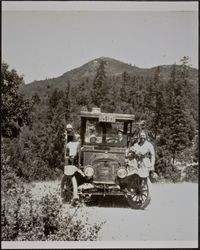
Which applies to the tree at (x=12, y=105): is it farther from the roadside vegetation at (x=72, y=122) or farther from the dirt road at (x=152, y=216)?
the dirt road at (x=152, y=216)

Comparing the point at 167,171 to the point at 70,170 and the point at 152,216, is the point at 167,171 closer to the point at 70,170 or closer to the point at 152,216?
the point at 152,216

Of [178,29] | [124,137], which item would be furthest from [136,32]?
[124,137]

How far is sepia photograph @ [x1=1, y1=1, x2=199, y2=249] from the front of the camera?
573cm

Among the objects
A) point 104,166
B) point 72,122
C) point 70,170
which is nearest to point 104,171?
point 104,166

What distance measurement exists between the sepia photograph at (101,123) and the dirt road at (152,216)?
0.04 feet

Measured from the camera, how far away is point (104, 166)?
5.84 metres

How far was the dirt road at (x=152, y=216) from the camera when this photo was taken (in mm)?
5684

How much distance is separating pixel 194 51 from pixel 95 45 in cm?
120

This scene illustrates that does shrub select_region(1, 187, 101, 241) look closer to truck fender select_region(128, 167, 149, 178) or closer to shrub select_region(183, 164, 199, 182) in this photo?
truck fender select_region(128, 167, 149, 178)

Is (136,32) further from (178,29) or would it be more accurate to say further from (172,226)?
(172,226)

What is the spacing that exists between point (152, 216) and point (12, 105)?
212 cm

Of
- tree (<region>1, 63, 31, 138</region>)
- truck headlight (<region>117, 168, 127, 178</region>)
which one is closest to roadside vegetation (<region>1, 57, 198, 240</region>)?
tree (<region>1, 63, 31, 138</region>)

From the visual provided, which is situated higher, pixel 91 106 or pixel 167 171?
pixel 91 106

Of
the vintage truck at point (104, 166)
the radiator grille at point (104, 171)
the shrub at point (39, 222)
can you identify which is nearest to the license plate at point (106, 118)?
the vintage truck at point (104, 166)
